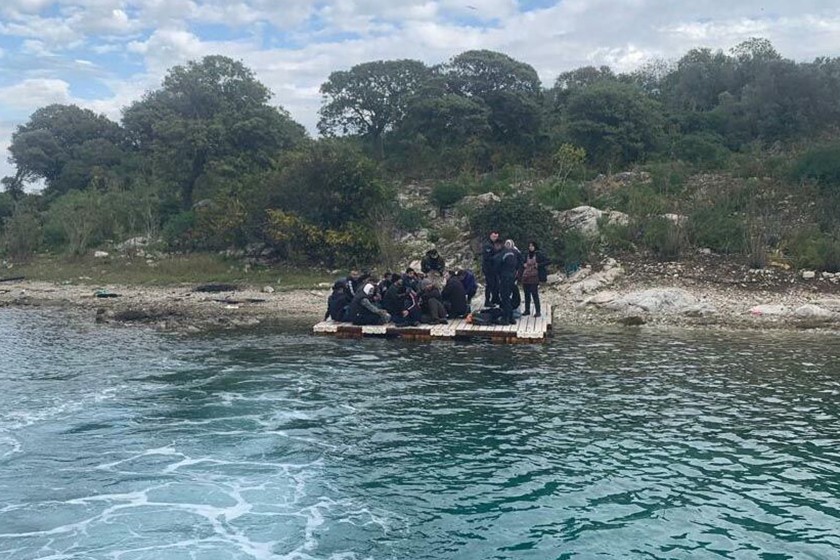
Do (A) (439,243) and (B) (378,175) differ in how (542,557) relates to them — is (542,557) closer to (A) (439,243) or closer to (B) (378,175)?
(A) (439,243)

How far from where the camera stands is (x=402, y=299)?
23.0 meters

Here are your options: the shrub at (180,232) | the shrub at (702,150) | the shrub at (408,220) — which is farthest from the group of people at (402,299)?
the shrub at (702,150)

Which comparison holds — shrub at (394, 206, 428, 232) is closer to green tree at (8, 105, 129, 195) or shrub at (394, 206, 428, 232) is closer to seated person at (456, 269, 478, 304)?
seated person at (456, 269, 478, 304)

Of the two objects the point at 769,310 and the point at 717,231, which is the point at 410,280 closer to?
the point at 769,310

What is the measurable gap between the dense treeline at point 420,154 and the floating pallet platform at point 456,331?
29.0 feet

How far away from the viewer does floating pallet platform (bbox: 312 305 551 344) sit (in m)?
21.4

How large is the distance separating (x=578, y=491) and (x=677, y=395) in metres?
5.70

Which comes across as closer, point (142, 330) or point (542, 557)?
point (542, 557)

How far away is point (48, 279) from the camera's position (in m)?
37.5

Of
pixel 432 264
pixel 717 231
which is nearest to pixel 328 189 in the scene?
pixel 432 264

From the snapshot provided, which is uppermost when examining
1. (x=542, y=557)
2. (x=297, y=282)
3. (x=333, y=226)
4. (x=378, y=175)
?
(x=378, y=175)

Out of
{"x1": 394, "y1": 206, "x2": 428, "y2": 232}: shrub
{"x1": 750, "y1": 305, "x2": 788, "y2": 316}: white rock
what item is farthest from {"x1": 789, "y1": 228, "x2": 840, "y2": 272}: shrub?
{"x1": 394, "y1": 206, "x2": 428, "y2": 232}: shrub

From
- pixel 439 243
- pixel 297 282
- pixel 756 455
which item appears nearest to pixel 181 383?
pixel 756 455

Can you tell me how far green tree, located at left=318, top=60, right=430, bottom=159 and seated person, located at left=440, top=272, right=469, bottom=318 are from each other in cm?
3306
